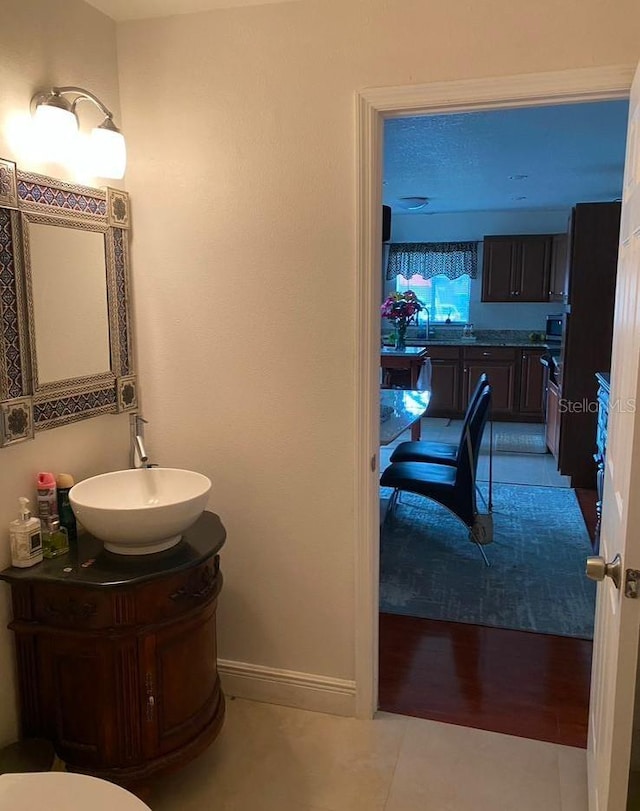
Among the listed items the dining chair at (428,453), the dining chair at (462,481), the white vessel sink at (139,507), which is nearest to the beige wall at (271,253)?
the white vessel sink at (139,507)

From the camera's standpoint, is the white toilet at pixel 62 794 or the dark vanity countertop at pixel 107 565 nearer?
the white toilet at pixel 62 794

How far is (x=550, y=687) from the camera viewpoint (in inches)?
99.0

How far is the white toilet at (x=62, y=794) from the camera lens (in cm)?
136

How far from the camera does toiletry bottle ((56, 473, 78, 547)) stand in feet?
6.48

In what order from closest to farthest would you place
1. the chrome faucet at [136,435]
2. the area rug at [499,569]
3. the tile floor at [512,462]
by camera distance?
1. the chrome faucet at [136,435]
2. the area rug at [499,569]
3. the tile floor at [512,462]

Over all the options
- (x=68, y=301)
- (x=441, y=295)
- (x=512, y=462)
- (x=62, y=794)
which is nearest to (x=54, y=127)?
(x=68, y=301)

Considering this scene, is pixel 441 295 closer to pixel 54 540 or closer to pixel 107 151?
pixel 107 151

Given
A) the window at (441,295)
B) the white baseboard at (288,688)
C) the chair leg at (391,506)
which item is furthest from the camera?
the window at (441,295)

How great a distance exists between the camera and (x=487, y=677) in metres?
2.58

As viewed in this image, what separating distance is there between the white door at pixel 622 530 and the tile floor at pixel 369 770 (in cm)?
26

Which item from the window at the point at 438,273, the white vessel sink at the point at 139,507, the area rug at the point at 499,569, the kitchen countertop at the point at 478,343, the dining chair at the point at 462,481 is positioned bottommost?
the area rug at the point at 499,569

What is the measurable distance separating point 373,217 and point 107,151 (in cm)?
83

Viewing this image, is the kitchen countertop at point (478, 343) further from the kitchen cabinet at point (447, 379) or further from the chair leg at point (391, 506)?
the chair leg at point (391, 506)

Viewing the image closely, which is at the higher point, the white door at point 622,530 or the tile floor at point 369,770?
the white door at point 622,530
